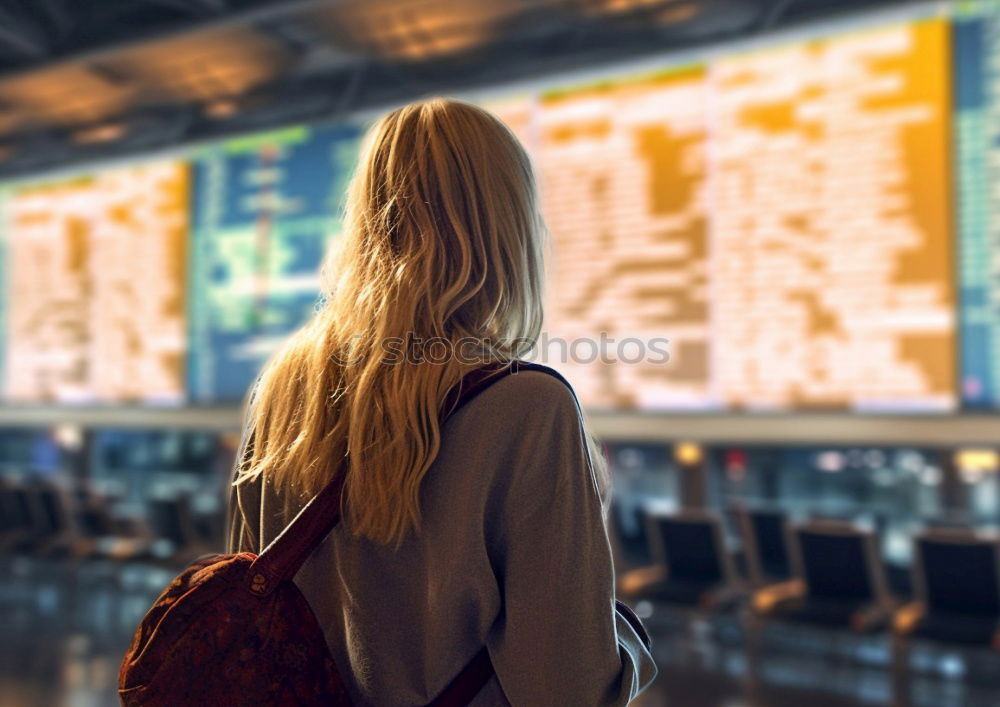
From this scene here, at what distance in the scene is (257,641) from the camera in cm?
87

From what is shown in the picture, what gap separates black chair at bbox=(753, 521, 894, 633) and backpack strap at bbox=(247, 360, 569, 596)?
4.01 m

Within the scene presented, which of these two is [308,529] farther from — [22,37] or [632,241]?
[22,37]

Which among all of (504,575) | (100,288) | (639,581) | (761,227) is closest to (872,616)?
(639,581)

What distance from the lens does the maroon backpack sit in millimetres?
864

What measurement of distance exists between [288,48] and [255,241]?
2.02 meters

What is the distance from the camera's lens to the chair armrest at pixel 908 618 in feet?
13.8

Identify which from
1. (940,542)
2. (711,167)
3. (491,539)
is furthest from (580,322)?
(491,539)

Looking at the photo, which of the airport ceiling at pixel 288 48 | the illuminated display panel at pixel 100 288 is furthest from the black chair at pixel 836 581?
the illuminated display panel at pixel 100 288

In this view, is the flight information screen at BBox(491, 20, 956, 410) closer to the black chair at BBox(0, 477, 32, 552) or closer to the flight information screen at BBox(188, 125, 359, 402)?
the flight information screen at BBox(188, 125, 359, 402)

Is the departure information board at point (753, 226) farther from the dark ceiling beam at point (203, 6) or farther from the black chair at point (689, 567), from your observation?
the dark ceiling beam at point (203, 6)

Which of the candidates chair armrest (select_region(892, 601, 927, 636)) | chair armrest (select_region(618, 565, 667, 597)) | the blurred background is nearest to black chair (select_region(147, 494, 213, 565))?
the blurred background

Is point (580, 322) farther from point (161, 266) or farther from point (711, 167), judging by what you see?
point (161, 266)

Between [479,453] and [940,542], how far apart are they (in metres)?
3.99

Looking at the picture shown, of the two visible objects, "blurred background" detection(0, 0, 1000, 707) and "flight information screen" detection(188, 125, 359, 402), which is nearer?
"blurred background" detection(0, 0, 1000, 707)
